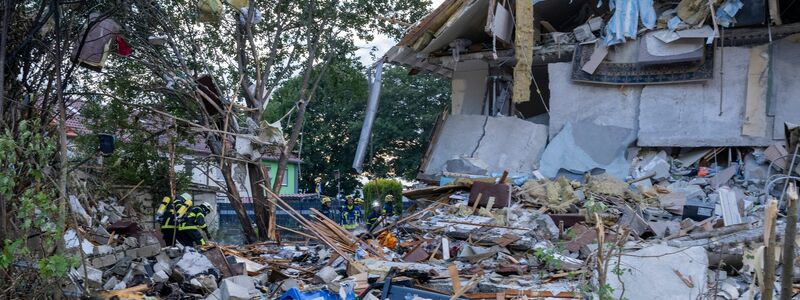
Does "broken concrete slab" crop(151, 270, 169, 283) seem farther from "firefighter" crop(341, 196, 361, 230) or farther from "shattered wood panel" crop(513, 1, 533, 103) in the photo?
"firefighter" crop(341, 196, 361, 230)

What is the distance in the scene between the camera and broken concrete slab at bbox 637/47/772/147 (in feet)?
40.5

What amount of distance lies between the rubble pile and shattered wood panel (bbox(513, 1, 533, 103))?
1.75 metres

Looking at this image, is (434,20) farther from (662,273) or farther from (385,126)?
(385,126)

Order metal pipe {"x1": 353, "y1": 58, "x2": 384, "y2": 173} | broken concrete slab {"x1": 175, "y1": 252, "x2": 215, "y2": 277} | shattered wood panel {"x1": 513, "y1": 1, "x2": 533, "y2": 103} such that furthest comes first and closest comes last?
metal pipe {"x1": 353, "y1": 58, "x2": 384, "y2": 173}
shattered wood panel {"x1": 513, "y1": 1, "x2": 533, "y2": 103}
broken concrete slab {"x1": 175, "y1": 252, "x2": 215, "y2": 277}

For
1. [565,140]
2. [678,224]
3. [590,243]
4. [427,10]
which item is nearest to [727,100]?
[565,140]

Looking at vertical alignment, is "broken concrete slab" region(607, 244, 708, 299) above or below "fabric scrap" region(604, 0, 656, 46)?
below

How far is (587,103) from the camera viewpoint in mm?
13719

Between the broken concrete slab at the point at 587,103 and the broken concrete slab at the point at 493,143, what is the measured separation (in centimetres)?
48

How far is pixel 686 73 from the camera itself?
12.7 meters

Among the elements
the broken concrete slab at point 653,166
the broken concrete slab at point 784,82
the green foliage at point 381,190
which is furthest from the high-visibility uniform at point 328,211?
the broken concrete slab at point 784,82

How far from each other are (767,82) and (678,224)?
3931 mm

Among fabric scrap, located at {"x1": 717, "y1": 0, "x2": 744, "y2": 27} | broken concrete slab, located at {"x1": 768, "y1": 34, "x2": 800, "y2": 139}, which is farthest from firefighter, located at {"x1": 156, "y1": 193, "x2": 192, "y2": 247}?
broken concrete slab, located at {"x1": 768, "y1": 34, "x2": 800, "y2": 139}

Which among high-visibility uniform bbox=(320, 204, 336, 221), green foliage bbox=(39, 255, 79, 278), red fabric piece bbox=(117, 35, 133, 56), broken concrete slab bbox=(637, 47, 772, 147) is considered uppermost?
red fabric piece bbox=(117, 35, 133, 56)

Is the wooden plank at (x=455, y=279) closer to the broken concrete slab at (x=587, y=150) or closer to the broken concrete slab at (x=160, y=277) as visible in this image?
the broken concrete slab at (x=160, y=277)
